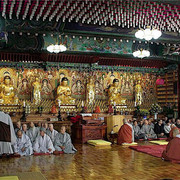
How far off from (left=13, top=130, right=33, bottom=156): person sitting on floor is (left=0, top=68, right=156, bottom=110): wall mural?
596cm

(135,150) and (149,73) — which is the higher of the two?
(149,73)

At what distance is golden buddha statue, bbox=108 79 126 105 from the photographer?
1452cm

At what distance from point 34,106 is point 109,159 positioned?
7185 millimetres

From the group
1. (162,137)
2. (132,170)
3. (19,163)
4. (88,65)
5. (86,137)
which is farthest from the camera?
(88,65)

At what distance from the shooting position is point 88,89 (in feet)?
46.3

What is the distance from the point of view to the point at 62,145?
8.09m

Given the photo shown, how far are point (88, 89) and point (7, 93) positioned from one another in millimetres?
3714

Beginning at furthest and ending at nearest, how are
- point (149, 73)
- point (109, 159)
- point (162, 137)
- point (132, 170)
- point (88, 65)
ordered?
point (149, 73) → point (88, 65) → point (162, 137) → point (109, 159) → point (132, 170)

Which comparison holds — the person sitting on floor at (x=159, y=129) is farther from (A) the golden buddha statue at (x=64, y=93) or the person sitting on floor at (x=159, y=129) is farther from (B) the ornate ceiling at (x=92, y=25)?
(A) the golden buddha statue at (x=64, y=93)

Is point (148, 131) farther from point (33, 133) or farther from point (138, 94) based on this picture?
point (33, 133)

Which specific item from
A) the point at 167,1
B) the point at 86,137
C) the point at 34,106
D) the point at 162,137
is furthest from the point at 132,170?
the point at 34,106

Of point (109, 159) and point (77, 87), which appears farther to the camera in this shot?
point (77, 87)

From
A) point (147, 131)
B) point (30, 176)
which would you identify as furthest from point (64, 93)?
point (30, 176)

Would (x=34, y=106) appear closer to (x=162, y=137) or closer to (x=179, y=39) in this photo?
(x=162, y=137)
